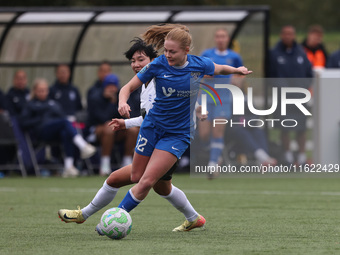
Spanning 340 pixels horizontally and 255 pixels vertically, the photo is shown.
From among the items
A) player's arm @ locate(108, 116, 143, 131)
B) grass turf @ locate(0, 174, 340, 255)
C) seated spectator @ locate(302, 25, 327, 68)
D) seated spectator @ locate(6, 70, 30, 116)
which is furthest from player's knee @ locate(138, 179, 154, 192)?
seated spectator @ locate(302, 25, 327, 68)

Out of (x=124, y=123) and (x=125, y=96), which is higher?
(x=125, y=96)

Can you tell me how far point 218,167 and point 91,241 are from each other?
7611 millimetres

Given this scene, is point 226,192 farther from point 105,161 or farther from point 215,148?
point 105,161

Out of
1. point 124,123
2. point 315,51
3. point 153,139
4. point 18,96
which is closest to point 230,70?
point 153,139

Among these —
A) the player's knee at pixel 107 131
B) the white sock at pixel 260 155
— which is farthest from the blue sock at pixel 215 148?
the player's knee at pixel 107 131

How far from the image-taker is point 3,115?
48.3 feet

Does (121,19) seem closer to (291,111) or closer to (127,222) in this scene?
(291,111)

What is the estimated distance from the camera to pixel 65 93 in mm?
15383

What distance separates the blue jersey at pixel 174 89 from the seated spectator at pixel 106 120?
7542mm

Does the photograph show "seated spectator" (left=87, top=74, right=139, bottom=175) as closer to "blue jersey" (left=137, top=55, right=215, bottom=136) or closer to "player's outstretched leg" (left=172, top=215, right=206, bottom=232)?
"player's outstretched leg" (left=172, top=215, right=206, bottom=232)

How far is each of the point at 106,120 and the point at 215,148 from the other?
2.33 meters

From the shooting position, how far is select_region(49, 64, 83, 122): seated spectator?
15.4m

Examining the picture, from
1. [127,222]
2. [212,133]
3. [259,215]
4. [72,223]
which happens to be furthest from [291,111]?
[127,222]

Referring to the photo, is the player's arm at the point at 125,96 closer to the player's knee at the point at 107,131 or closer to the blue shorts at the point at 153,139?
the blue shorts at the point at 153,139
